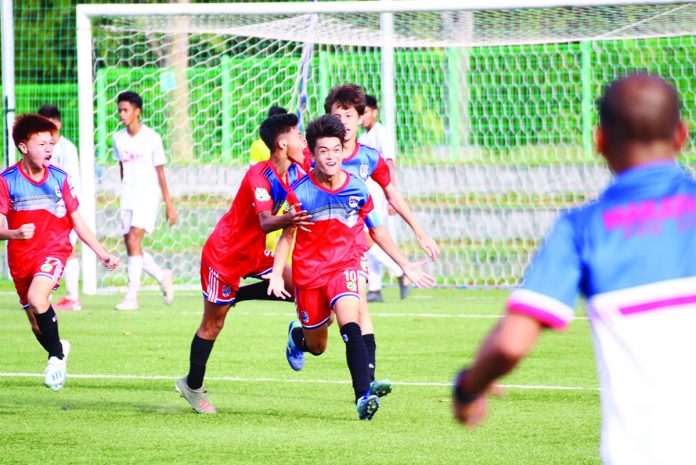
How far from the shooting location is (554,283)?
2670mm

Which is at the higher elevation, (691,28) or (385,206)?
(691,28)

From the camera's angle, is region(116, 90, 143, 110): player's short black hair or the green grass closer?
the green grass

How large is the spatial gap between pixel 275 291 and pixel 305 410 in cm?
86

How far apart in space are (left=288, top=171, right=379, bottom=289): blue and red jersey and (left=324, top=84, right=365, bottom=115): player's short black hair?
41.7 inches

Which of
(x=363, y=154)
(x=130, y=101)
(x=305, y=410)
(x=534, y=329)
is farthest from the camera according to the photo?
(x=130, y=101)

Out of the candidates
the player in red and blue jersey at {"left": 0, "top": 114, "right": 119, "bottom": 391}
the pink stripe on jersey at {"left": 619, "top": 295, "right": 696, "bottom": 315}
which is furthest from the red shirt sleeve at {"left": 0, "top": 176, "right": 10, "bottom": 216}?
the pink stripe on jersey at {"left": 619, "top": 295, "right": 696, "bottom": 315}

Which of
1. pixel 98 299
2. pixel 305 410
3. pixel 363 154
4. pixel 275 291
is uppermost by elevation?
pixel 363 154

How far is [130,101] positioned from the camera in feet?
41.8

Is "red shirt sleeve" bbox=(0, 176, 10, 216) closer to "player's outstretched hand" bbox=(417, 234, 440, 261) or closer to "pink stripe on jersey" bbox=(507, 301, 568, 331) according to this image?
"player's outstretched hand" bbox=(417, 234, 440, 261)

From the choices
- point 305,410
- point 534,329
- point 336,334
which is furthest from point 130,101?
point 534,329

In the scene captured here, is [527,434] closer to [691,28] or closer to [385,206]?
[385,206]

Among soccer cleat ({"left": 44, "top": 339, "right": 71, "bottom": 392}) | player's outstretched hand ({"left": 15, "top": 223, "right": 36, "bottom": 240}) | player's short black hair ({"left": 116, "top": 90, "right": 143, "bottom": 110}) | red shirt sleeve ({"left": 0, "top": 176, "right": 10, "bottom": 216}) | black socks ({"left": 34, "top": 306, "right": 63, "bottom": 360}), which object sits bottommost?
soccer cleat ({"left": 44, "top": 339, "right": 71, "bottom": 392})

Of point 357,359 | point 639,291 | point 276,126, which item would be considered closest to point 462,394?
point 639,291

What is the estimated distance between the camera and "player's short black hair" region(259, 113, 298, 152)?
731 centimetres
